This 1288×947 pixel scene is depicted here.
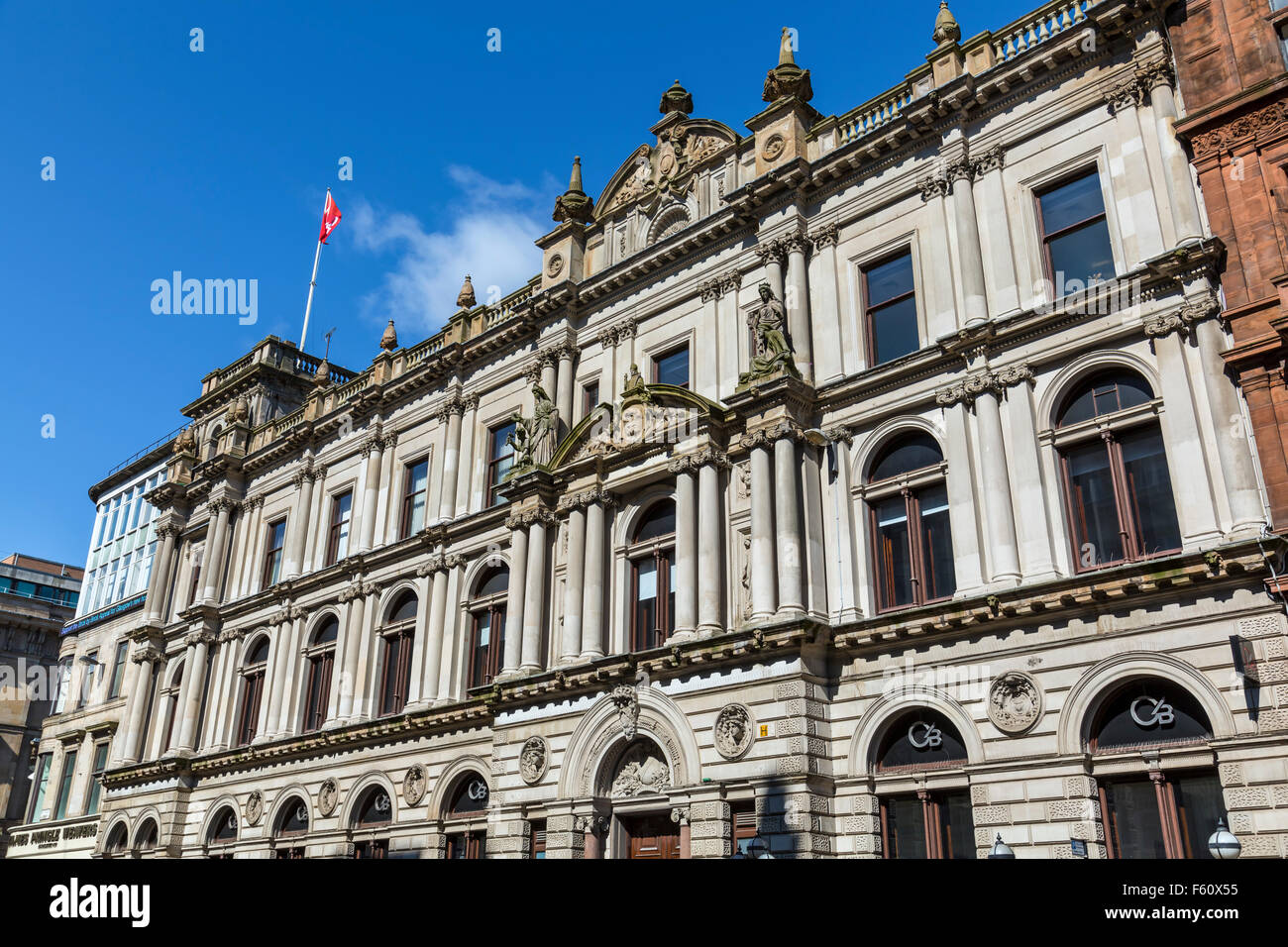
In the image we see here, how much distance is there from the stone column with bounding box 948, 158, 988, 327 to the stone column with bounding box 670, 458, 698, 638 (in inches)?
294

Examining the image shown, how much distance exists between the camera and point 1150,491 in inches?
756

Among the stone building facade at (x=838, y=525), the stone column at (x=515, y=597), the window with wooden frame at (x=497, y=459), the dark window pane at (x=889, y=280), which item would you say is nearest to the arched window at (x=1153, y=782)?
the stone building facade at (x=838, y=525)

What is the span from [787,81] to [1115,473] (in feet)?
46.8

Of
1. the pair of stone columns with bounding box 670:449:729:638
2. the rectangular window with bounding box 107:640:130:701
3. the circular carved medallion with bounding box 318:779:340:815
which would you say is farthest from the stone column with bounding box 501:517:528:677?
the rectangular window with bounding box 107:640:130:701

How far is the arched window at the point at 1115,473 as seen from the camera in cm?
1905

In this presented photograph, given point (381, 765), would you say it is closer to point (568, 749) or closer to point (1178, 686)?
point (568, 749)

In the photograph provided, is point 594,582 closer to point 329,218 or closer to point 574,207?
point 574,207

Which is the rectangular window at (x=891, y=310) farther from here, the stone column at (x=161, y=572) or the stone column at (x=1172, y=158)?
the stone column at (x=161, y=572)

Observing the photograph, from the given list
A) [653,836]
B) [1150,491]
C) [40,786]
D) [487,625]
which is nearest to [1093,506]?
[1150,491]

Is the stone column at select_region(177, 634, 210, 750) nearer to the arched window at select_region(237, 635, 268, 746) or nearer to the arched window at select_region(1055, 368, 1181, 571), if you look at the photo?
the arched window at select_region(237, 635, 268, 746)

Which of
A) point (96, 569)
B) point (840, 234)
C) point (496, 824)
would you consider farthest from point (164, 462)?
point (840, 234)

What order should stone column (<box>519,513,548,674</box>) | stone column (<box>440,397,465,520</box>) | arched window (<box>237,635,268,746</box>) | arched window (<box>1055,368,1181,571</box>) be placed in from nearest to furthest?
arched window (<box>1055,368,1181,571</box>), stone column (<box>519,513,548,674</box>), stone column (<box>440,397,465,520</box>), arched window (<box>237,635,268,746</box>)

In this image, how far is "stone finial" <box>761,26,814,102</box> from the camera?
27.7 metres

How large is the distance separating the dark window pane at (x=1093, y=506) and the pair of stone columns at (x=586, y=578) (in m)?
11.6
